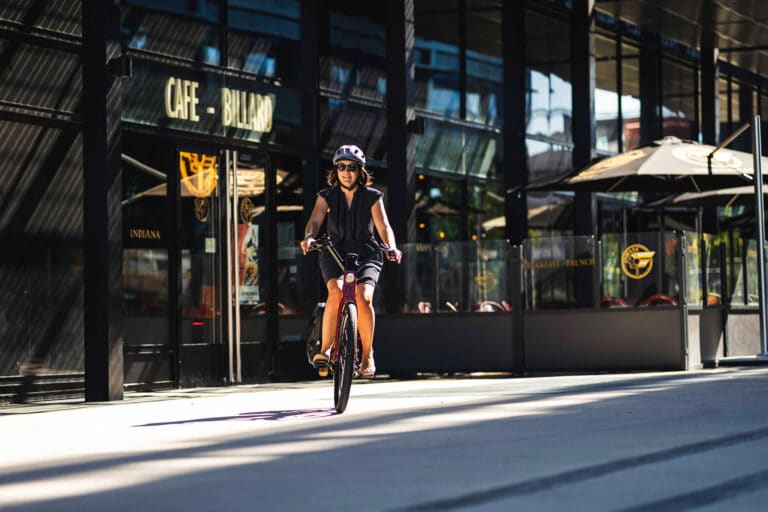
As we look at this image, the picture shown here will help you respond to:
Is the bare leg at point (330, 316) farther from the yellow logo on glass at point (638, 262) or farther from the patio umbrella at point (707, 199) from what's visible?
the patio umbrella at point (707, 199)

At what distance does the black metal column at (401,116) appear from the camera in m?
18.4

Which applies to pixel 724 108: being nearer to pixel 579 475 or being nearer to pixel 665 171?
pixel 665 171

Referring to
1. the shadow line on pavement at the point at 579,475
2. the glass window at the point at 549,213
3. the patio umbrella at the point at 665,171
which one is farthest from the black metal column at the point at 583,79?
the shadow line on pavement at the point at 579,475

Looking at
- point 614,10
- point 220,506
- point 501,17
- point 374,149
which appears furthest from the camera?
point 614,10

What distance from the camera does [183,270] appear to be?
14961 millimetres

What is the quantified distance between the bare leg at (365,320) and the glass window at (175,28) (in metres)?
5.02

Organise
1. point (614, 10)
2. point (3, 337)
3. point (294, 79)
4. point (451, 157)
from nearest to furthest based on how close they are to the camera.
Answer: point (3, 337), point (294, 79), point (451, 157), point (614, 10)

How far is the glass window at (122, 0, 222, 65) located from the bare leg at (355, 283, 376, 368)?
5.02 metres

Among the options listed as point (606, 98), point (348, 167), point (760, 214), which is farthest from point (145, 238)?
point (606, 98)

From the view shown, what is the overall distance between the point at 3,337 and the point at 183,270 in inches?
99.4

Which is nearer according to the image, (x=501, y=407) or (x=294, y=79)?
(x=501, y=407)

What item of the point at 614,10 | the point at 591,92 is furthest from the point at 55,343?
the point at 614,10

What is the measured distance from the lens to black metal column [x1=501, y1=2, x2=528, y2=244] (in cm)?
2234

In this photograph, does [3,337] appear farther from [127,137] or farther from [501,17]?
[501,17]
